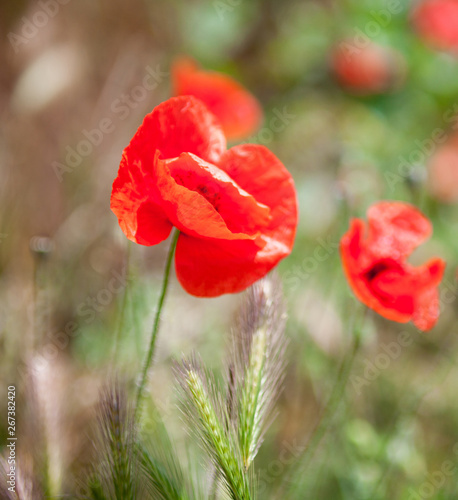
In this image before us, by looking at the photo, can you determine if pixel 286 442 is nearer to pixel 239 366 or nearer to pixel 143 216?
pixel 239 366

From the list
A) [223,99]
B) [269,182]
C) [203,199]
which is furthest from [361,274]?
[223,99]

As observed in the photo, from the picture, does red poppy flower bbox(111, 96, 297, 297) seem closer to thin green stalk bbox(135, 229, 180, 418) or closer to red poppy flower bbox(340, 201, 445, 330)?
thin green stalk bbox(135, 229, 180, 418)

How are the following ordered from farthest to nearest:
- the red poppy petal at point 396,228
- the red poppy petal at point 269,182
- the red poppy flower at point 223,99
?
the red poppy flower at point 223,99
the red poppy petal at point 396,228
the red poppy petal at point 269,182

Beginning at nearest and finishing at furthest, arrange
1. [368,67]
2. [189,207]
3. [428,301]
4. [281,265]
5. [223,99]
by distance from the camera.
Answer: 1. [189,207]
2. [428,301]
3. [223,99]
4. [281,265]
5. [368,67]

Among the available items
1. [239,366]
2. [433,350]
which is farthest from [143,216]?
[433,350]

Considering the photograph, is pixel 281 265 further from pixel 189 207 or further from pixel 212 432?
pixel 212 432

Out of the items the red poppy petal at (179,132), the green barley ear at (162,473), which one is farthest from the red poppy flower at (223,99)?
the green barley ear at (162,473)

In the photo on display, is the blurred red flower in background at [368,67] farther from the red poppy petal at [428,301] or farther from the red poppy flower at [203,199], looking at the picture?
the red poppy flower at [203,199]
